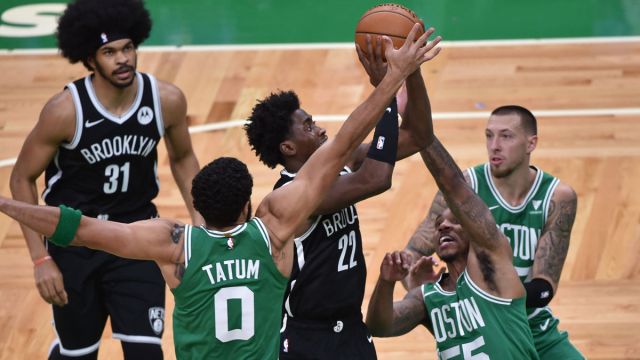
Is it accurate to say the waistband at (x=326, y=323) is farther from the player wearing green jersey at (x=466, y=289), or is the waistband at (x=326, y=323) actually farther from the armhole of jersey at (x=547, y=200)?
the armhole of jersey at (x=547, y=200)

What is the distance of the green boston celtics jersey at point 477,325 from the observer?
559 cm

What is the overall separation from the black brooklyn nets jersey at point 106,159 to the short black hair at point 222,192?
1460 mm

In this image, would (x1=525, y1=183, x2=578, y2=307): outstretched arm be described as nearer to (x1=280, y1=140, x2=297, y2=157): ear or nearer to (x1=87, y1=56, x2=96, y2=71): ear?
(x1=280, y1=140, x2=297, y2=157): ear

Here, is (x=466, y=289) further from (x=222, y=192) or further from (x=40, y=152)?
(x=40, y=152)

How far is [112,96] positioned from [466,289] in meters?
2.08

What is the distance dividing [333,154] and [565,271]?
3.70 metres

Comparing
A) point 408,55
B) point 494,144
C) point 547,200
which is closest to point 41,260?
point 408,55

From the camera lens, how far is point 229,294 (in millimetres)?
4906

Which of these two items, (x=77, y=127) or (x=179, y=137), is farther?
(x=179, y=137)

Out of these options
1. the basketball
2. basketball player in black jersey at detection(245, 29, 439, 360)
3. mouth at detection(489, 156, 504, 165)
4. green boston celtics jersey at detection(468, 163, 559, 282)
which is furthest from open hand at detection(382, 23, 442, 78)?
green boston celtics jersey at detection(468, 163, 559, 282)

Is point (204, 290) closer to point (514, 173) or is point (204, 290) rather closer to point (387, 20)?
point (387, 20)

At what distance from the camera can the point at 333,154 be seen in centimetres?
504

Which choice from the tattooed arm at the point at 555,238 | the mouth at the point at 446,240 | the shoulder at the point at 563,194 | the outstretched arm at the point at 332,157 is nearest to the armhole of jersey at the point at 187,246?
the outstretched arm at the point at 332,157

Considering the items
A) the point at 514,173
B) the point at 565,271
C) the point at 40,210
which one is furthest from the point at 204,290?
the point at 565,271
